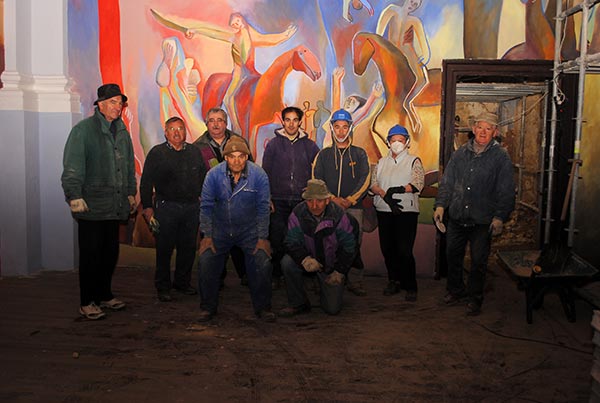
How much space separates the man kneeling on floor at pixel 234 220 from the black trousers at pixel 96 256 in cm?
82

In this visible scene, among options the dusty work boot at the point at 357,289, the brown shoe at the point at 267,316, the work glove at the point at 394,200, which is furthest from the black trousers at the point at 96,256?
the work glove at the point at 394,200

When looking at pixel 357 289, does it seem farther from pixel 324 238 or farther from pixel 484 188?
pixel 484 188

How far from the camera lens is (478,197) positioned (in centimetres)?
555

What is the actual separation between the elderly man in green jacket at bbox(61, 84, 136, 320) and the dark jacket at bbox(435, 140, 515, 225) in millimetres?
3075

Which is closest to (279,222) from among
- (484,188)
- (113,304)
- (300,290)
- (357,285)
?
(300,290)

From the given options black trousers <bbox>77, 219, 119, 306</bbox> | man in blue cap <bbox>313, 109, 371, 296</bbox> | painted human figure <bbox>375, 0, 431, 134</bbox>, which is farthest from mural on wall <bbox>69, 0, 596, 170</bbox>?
black trousers <bbox>77, 219, 119, 306</bbox>

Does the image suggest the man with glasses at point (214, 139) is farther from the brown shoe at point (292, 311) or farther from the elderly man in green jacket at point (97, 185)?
the brown shoe at point (292, 311)

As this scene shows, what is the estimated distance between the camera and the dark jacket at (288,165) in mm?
6242

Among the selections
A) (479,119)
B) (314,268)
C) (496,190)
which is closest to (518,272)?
(496,190)

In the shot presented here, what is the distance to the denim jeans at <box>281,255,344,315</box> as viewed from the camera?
5527 millimetres

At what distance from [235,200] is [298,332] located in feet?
4.11

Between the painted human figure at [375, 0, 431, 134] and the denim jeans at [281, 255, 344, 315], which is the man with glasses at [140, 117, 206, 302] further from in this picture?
the painted human figure at [375, 0, 431, 134]

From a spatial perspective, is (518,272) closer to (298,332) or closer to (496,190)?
(496,190)

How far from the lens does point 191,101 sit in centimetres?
734
